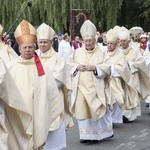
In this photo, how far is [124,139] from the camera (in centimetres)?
920

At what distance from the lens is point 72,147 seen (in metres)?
8.52

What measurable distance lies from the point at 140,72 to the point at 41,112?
218 inches

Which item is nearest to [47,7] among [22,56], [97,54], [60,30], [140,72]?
[60,30]

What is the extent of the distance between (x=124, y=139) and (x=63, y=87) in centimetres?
209

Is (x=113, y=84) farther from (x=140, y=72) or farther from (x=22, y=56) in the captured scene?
(x=22, y=56)

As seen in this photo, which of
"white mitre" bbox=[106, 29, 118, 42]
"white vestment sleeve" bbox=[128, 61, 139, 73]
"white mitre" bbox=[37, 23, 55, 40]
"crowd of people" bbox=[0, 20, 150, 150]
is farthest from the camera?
"white vestment sleeve" bbox=[128, 61, 139, 73]

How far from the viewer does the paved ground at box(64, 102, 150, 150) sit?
336 inches

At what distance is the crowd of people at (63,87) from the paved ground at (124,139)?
0.59 feet

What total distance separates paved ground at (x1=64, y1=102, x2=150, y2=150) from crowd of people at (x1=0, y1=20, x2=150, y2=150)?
179mm

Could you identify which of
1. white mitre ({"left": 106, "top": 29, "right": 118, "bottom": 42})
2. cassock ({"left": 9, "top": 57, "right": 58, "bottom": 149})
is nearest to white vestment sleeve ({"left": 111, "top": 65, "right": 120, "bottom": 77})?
white mitre ({"left": 106, "top": 29, "right": 118, "bottom": 42})

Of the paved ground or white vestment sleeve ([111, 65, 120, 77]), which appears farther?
white vestment sleeve ([111, 65, 120, 77])

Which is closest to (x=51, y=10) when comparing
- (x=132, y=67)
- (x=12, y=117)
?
(x=132, y=67)

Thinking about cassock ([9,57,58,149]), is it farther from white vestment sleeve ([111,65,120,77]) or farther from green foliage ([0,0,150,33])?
green foliage ([0,0,150,33])

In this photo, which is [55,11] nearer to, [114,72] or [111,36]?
[111,36]
